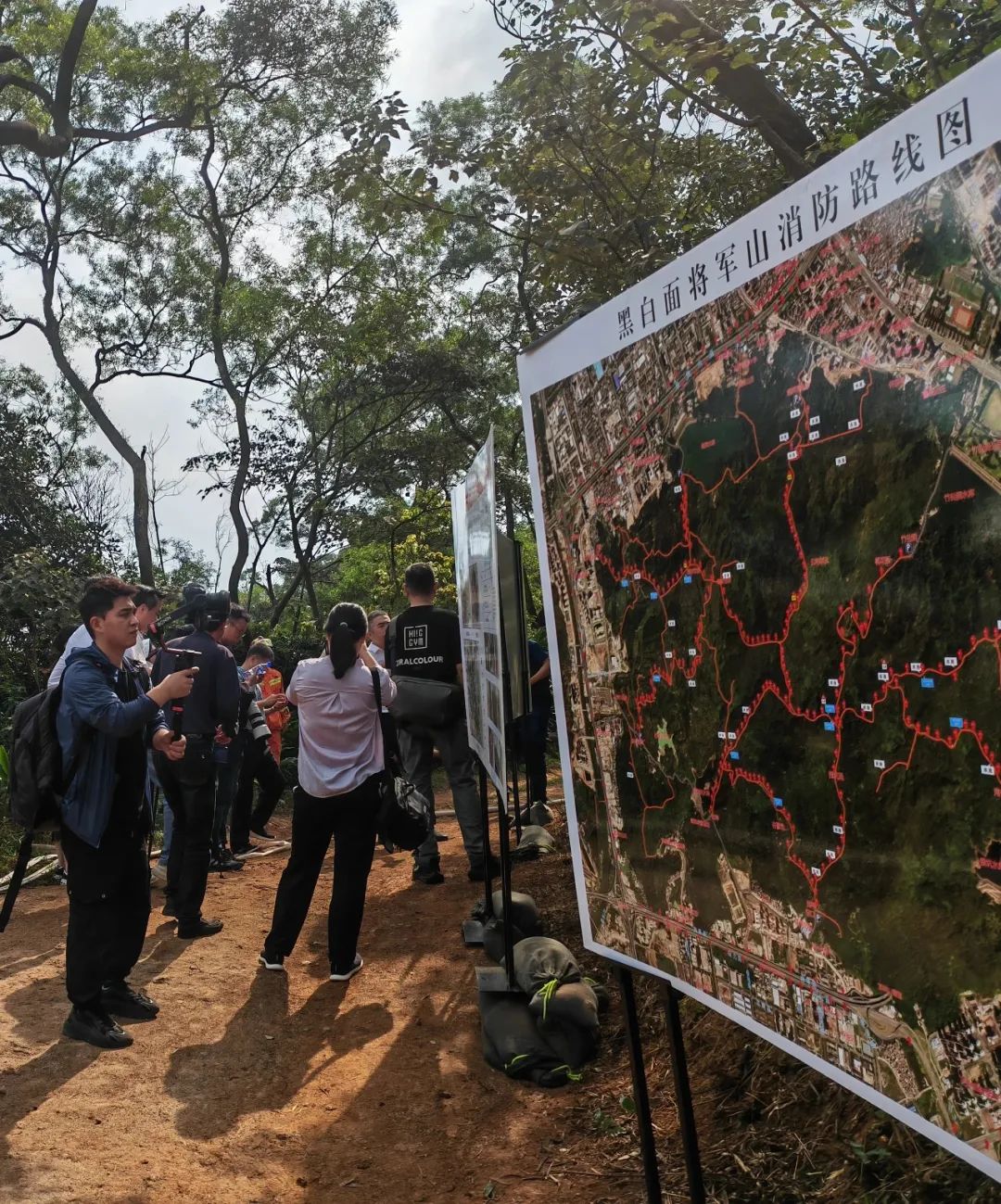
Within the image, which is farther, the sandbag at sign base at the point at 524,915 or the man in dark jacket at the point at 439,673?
the man in dark jacket at the point at 439,673

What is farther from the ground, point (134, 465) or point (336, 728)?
point (134, 465)

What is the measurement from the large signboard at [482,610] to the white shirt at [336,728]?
544mm

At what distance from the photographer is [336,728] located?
5406mm

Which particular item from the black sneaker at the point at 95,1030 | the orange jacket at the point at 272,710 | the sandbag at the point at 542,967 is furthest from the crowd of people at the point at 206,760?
the sandbag at the point at 542,967

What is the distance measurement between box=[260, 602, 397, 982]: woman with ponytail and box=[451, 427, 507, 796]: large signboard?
1.79 feet

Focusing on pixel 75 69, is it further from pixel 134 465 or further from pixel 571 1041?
pixel 571 1041

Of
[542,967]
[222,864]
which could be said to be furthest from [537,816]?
[542,967]

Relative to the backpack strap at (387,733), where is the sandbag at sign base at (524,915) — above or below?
below

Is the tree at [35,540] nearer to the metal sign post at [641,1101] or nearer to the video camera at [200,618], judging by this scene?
the video camera at [200,618]

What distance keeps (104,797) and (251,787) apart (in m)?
4.08

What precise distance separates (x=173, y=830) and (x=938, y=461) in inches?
248

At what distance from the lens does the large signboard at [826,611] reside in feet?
5.05

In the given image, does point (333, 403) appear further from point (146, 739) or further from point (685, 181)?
point (146, 739)

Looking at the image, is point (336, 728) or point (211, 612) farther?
point (211, 612)
